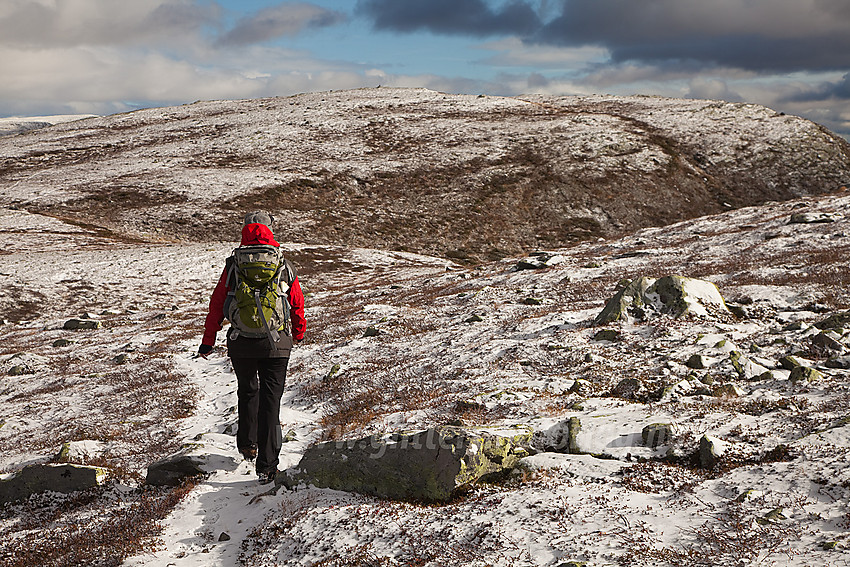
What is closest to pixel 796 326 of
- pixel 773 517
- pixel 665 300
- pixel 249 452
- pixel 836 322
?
pixel 836 322

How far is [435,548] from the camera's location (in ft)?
21.6

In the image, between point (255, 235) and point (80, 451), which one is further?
point (80, 451)

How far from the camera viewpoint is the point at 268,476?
372 inches

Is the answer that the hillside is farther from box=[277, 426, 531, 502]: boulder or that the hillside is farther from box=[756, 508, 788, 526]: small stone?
box=[277, 426, 531, 502]: boulder

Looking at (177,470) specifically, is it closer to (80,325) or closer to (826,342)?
(826,342)

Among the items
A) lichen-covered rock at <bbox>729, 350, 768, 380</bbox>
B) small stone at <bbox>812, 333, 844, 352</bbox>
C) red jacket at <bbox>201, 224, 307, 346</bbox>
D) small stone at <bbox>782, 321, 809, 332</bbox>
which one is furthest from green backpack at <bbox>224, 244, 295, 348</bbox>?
small stone at <bbox>782, 321, 809, 332</bbox>

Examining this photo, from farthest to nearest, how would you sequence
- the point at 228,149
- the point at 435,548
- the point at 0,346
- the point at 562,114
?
the point at 562,114, the point at 228,149, the point at 0,346, the point at 435,548

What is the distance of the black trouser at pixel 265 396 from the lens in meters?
9.37

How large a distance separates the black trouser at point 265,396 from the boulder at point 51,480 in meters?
2.86

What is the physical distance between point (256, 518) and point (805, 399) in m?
8.17

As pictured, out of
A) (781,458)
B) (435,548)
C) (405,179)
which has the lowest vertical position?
(435,548)

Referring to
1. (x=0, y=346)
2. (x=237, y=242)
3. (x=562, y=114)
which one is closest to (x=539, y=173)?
(x=562, y=114)

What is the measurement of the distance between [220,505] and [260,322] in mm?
2768

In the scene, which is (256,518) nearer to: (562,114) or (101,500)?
(101,500)
